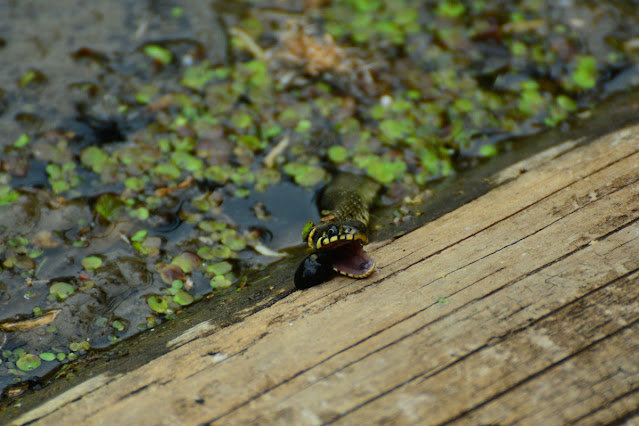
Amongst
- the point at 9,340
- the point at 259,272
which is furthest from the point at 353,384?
the point at 9,340

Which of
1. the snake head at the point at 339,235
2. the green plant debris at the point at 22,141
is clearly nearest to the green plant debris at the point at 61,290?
the green plant debris at the point at 22,141

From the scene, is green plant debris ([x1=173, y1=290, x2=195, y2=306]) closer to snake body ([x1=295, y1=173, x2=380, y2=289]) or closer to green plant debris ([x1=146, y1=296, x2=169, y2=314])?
green plant debris ([x1=146, y1=296, x2=169, y2=314])

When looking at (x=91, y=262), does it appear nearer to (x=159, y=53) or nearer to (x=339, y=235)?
(x=339, y=235)

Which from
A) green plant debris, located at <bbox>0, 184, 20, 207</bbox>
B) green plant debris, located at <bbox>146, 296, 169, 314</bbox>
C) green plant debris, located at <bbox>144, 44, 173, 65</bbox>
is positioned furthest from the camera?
green plant debris, located at <bbox>144, 44, 173, 65</bbox>

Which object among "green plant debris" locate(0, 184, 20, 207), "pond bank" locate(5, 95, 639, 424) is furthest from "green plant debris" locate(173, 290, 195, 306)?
"green plant debris" locate(0, 184, 20, 207)

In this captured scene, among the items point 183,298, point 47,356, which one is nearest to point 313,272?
point 183,298

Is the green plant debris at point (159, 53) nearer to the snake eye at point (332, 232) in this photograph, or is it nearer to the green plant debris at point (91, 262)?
the green plant debris at point (91, 262)
